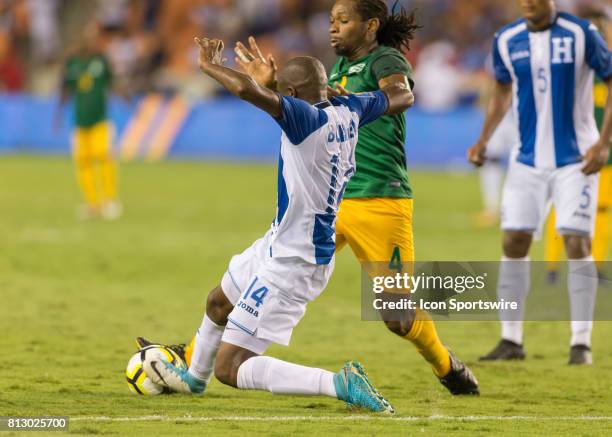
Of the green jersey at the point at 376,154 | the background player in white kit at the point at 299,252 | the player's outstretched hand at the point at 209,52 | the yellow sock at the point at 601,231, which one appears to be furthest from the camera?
the yellow sock at the point at 601,231

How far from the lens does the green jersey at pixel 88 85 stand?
703 inches

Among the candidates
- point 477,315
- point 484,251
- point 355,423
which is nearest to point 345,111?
point 355,423

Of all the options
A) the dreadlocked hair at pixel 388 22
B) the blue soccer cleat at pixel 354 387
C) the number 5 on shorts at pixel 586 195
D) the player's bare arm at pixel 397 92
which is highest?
the dreadlocked hair at pixel 388 22

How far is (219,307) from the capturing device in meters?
6.72

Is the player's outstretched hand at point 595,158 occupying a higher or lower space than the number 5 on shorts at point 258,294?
higher

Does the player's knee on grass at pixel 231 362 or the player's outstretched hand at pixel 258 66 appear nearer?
the player's outstretched hand at pixel 258 66

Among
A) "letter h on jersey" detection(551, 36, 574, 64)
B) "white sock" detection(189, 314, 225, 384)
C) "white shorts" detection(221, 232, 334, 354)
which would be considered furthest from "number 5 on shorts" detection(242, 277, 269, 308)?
"letter h on jersey" detection(551, 36, 574, 64)

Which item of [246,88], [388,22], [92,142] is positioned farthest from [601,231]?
[92,142]

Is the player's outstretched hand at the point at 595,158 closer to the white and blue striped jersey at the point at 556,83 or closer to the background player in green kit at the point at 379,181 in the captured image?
the white and blue striped jersey at the point at 556,83

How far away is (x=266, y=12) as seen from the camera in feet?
106

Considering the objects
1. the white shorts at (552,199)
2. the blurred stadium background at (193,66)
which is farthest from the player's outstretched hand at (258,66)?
the blurred stadium background at (193,66)

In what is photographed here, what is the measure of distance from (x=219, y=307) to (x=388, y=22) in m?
1.89

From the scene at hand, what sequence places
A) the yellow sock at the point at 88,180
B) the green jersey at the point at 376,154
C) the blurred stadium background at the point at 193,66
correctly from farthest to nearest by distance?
1. the blurred stadium background at the point at 193,66
2. the yellow sock at the point at 88,180
3. the green jersey at the point at 376,154

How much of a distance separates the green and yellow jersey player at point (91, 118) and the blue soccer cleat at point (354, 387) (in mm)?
11918
